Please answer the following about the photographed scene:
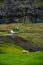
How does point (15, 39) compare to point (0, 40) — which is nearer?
point (0, 40)

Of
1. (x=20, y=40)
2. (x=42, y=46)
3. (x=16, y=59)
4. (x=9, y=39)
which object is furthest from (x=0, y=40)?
(x=16, y=59)

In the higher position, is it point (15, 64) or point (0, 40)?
point (15, 64)

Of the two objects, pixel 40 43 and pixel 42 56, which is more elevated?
pixel 42 56

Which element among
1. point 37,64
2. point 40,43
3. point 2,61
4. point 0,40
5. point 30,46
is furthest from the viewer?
point 40,43

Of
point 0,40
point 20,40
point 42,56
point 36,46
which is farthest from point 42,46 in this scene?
point 42,56

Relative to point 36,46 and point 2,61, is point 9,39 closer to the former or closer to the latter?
point 36,46

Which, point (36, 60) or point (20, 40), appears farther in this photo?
point (20, 40)

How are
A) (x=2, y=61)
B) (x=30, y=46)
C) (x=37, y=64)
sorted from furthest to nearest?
(x=30, y=46)
(x=2, y=61)
(x=37, y=64)

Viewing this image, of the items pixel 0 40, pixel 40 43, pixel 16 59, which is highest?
pixel 16 59

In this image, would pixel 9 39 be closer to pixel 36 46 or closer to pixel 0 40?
pixel 0 40
